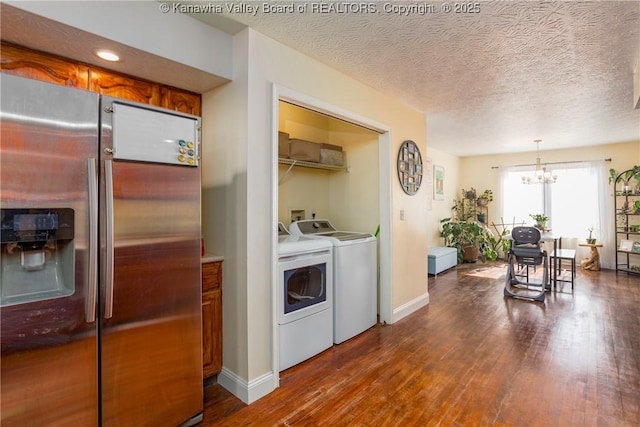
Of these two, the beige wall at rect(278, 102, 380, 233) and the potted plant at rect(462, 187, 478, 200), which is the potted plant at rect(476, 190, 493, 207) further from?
the beige wall at rect(278, 102, 380, 233)

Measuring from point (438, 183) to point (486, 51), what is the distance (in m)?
4.72

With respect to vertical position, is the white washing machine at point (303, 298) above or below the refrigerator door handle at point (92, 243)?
below

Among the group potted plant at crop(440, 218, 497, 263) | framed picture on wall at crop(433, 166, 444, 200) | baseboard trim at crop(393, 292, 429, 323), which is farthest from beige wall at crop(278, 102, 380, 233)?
potted plant at crop(440, 218, 497, 263)

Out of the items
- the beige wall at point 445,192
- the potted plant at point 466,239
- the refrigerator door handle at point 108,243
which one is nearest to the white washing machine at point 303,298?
the refrigerator door handle at point 108,243

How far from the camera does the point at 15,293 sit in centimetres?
131

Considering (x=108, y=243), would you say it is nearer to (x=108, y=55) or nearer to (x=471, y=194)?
(x=108, y=55)

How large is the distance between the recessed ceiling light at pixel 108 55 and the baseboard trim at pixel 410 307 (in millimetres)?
3192

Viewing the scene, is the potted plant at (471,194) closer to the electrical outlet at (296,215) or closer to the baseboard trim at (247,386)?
the electrical outlet at (296,215)

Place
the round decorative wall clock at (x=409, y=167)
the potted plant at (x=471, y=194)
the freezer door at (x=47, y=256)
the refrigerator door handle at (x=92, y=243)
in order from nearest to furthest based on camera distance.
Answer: the freezer door at (x=47, y=256)
the refrigerator door handle at (x=92, y=243)
the round decorative wall clock at (x=409, y=167)
the potted plant at (x=471, y=194)

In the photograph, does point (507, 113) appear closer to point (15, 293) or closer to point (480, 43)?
point (480, 43)

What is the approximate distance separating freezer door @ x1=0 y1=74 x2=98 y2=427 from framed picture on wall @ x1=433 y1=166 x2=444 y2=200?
627 centimetres

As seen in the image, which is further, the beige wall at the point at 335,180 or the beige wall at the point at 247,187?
the beige wall at the point at 335,180

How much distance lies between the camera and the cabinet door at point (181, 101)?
7.31ft

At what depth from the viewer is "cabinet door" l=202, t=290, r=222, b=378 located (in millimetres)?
2150
